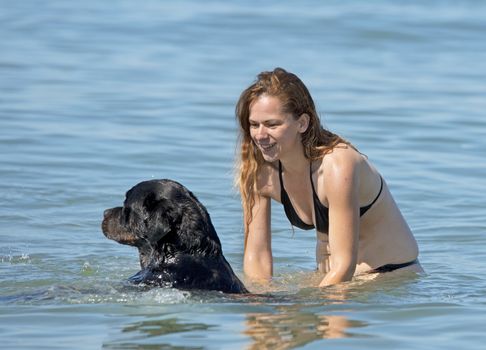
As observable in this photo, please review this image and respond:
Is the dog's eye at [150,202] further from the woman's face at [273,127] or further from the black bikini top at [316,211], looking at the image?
the black bikini top at [316,211]

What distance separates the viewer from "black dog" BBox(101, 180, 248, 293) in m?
7.05

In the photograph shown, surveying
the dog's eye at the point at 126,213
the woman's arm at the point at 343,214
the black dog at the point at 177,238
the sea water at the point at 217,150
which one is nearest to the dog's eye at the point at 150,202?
the black dog at the point at 177,238

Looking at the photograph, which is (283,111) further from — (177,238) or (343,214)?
(177,238)

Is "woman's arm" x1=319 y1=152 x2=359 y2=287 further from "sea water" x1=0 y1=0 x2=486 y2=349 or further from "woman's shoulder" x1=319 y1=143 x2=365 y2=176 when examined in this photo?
"sea water" x1=0 y1=0 x2=486 y2=349

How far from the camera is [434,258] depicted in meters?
9.12

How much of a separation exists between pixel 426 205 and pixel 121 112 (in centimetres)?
487

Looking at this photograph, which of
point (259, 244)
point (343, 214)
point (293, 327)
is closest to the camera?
point (293, 327)

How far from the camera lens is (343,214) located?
291 inches

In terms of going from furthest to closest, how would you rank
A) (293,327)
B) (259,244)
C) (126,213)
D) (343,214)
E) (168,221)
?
1. (259,244)
2. (343,214)
3. (126,213)
4. (168,221)
5. (293,327)

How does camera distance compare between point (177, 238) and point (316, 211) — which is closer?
point (177, 238)

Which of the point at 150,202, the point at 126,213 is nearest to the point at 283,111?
the point at 150,202

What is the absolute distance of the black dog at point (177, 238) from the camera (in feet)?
23.1

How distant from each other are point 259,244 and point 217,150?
4728 mm

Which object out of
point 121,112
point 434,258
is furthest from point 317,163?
point 121,112
